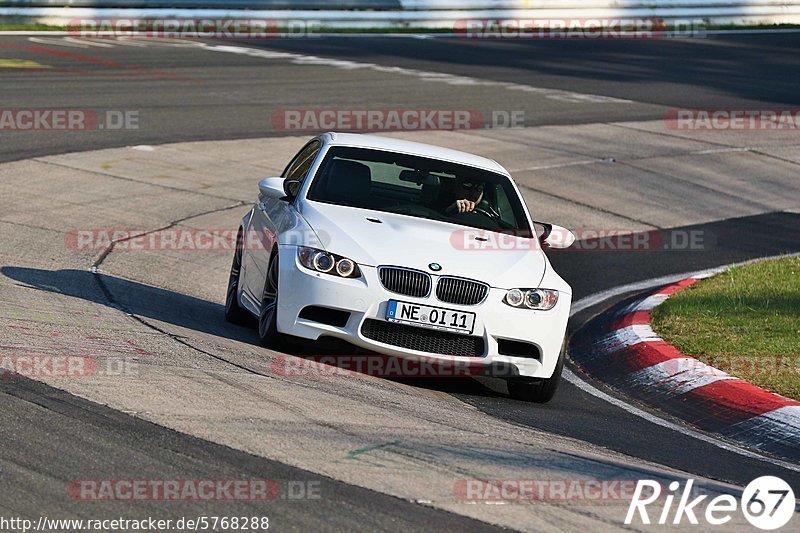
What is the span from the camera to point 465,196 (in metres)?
9.36

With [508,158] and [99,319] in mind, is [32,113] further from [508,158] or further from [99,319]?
[99,319]

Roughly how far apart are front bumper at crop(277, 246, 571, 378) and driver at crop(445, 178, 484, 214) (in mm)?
1247

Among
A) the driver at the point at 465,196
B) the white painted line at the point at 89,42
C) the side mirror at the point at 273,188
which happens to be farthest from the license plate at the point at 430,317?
the white painted line at the point at 89,42

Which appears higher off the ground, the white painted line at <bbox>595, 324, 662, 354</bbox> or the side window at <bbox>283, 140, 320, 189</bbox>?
the side window at <bbox>283, 140, 320, 189</bbox>

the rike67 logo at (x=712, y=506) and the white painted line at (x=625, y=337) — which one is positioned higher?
the rike67 logo at (x=712, y=506)

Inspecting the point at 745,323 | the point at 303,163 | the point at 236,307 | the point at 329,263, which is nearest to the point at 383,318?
the point at 329,263

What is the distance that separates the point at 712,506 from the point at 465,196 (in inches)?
156

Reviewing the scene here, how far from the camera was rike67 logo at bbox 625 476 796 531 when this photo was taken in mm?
5602

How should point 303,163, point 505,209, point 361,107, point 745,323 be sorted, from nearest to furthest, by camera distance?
point 505,209
point 303,163
point 745,323
point 361,107

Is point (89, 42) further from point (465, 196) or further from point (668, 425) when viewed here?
point (668, 425)

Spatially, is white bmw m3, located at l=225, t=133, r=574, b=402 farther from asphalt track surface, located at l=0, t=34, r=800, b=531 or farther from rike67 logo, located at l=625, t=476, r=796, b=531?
rike67 logo, located at l=625, t=476, r=796, b=531

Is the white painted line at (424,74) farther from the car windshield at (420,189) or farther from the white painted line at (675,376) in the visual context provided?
the white painted line at (675,376)

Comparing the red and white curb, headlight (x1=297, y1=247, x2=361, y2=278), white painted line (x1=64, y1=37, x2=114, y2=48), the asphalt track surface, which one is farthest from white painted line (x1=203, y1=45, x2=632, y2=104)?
headlight (x1=297, y1=247, x2=361, y2=278)

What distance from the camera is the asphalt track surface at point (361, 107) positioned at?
5500 millimetres
